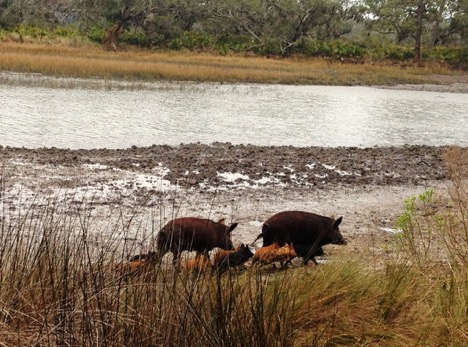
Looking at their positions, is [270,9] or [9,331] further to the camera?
[270,9]

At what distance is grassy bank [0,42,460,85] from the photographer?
30.9 meters

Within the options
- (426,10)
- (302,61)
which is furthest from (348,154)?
(426,10)

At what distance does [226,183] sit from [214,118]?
9.89m

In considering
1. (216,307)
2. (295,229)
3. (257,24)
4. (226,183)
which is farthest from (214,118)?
(257,24)

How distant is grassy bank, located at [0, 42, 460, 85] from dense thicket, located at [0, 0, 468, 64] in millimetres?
2869

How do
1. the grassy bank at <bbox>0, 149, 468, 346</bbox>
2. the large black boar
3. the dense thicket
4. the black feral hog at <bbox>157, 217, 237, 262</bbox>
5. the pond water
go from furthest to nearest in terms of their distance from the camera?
the dense thicket → the pond water → the large black boar → the black feral hog at <bbox>157, 217, 237, 262</bbox> → the grassy bank at <bbox>0, 149, 468, 346</bbox>

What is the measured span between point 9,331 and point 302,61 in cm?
4621

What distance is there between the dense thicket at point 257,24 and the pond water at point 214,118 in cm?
2073

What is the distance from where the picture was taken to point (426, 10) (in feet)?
177

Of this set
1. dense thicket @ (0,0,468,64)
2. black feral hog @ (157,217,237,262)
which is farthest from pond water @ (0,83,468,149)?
dense thicket @ (0,0,468,64)

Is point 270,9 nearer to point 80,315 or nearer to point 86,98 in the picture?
point 86,98

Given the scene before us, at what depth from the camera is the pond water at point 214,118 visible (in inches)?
624

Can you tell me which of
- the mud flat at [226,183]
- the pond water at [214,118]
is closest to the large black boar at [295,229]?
the mud flat at [226,183]

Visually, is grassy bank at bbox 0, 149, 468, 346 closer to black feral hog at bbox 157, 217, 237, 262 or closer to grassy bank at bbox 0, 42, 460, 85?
black feral hog at bbox 157, 217, 237, 262
